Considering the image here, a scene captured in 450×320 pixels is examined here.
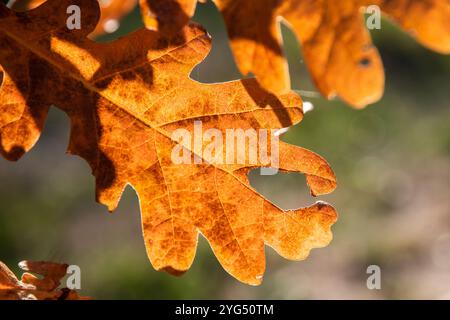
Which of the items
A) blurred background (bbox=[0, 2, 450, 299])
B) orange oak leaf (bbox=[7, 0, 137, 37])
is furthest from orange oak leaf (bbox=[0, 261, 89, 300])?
blurred background (bbox=[0, 2, 450, 299])

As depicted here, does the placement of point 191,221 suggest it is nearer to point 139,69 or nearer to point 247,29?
point 139,69

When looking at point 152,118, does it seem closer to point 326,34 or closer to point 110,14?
point 326,34

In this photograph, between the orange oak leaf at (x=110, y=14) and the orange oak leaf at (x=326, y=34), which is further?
the orange oak leaf at (x=110, y=14)

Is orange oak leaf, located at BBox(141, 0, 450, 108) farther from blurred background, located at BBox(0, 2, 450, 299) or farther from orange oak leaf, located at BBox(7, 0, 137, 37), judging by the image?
blurred background, located at BBox(0, 2, 450, 299)

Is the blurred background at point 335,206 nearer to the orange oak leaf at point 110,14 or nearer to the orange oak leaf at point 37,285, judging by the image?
the orange oak leaf at point 110,14

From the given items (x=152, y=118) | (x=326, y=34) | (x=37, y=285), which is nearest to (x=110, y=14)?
(x=152, y=118)

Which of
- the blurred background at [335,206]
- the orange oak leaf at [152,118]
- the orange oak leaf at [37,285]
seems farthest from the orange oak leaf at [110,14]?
the blurred background at [335,206]
